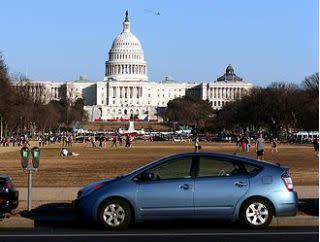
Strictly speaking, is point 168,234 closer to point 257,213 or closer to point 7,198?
point 257,213

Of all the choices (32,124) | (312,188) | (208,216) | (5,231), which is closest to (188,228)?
(208,216)

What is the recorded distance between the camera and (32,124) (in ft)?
467

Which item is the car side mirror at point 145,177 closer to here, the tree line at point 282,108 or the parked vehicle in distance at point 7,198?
the parked vehicle in distance at point 7,198

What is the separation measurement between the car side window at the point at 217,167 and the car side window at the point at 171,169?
27 centimetres

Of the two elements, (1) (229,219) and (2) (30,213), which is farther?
(2) (30,213)

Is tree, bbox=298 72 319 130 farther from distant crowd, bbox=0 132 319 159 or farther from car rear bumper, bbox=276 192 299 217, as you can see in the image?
car rear bumper, bbox=276 192 299 217

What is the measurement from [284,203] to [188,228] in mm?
1942

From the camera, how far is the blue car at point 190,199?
1480cm

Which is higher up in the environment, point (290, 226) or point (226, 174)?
point (226, 174)

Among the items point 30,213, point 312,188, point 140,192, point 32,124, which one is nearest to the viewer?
point 140,192

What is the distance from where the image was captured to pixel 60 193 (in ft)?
71.9

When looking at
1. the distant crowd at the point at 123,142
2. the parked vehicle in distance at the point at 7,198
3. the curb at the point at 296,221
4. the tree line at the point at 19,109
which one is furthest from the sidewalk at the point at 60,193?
the tree line at the point at 19,109

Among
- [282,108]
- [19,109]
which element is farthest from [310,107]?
[19,109]

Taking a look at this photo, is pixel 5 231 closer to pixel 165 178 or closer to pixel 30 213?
pixel 30 213
